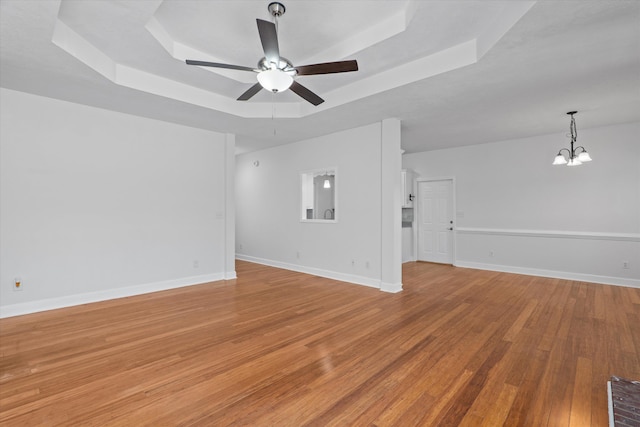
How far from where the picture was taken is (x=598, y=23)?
2.36 meters

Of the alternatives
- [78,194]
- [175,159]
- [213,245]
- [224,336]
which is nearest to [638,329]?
[224,336]

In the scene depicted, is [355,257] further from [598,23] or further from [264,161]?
[598,23]

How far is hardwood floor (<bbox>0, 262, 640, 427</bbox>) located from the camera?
1.90 metres

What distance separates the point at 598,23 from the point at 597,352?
281 centimetres

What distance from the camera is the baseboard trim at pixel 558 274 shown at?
5.10m

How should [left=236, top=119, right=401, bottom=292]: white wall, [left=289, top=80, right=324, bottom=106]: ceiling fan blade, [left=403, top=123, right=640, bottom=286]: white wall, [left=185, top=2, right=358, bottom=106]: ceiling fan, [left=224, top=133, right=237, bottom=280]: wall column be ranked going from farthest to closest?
[left=224, top=133, right=237, bottom=280]: wall column, [left=403, top=123, right=640, bottom=286]: white wall, [left=236, top=119, right=401, bottom=292]: white wall, [left=289, top=80, right=324, bottom=106]: ceiling fan blade, [left=185, top=2, right=358, bottom=106]: ceiling fan

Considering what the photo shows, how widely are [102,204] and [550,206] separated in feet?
25.7

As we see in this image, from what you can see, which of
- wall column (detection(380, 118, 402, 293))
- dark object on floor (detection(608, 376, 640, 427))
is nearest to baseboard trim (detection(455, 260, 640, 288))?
wall column (detection(380, 118, 402, 293))

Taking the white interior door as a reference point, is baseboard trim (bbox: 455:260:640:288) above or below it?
below

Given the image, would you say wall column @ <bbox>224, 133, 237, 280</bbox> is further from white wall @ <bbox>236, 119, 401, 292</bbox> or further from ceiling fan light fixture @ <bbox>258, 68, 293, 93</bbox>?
ceiling fan light fixture @ <bbox>258, 68, 293, 93</bbox>

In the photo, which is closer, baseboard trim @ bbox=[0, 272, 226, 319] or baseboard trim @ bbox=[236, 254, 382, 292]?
baseboard trim @ bbox=[0, 272, 226, 319]

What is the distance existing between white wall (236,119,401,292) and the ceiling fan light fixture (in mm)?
2655

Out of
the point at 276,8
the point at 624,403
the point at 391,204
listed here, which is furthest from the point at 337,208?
the point at 624,403

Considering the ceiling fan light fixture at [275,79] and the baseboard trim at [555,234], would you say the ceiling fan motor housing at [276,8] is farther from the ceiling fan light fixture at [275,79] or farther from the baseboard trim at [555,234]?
the baseboard trim at [555,234]
